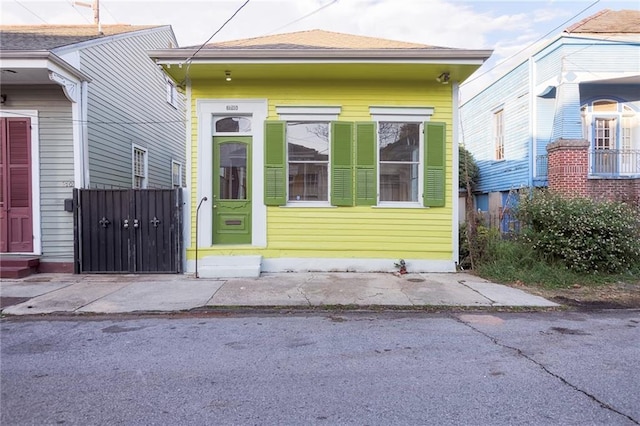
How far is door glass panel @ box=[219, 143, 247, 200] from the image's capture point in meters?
8.79

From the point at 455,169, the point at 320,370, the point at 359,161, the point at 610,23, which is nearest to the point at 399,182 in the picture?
the point at 359,161

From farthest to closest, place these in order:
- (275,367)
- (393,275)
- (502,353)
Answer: (393,275) < (502,353) < (275,367)

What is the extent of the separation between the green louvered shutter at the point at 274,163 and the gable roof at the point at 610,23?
29.9 ft

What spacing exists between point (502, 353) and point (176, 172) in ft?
46.1

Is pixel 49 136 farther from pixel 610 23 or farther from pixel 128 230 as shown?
pixel 610 23

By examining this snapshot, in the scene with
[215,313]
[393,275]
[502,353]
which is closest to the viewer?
[502,353]

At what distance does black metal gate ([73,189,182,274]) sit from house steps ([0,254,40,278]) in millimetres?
934

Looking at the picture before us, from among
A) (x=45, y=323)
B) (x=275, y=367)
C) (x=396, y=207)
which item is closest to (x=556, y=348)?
(x=275, y=367)

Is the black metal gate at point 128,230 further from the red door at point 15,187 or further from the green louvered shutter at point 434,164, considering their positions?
the green louvered shutter at point 434,164

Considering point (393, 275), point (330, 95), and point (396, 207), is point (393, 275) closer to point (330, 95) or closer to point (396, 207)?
point (396, 207)

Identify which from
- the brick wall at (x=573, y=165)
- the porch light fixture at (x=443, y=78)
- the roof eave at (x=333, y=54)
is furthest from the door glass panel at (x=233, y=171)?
the brick wall at (x=573, y=165)

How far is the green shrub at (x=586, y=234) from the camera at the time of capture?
7750 millimetres

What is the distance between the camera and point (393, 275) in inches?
328

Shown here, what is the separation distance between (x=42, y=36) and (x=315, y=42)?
644 centimetres
